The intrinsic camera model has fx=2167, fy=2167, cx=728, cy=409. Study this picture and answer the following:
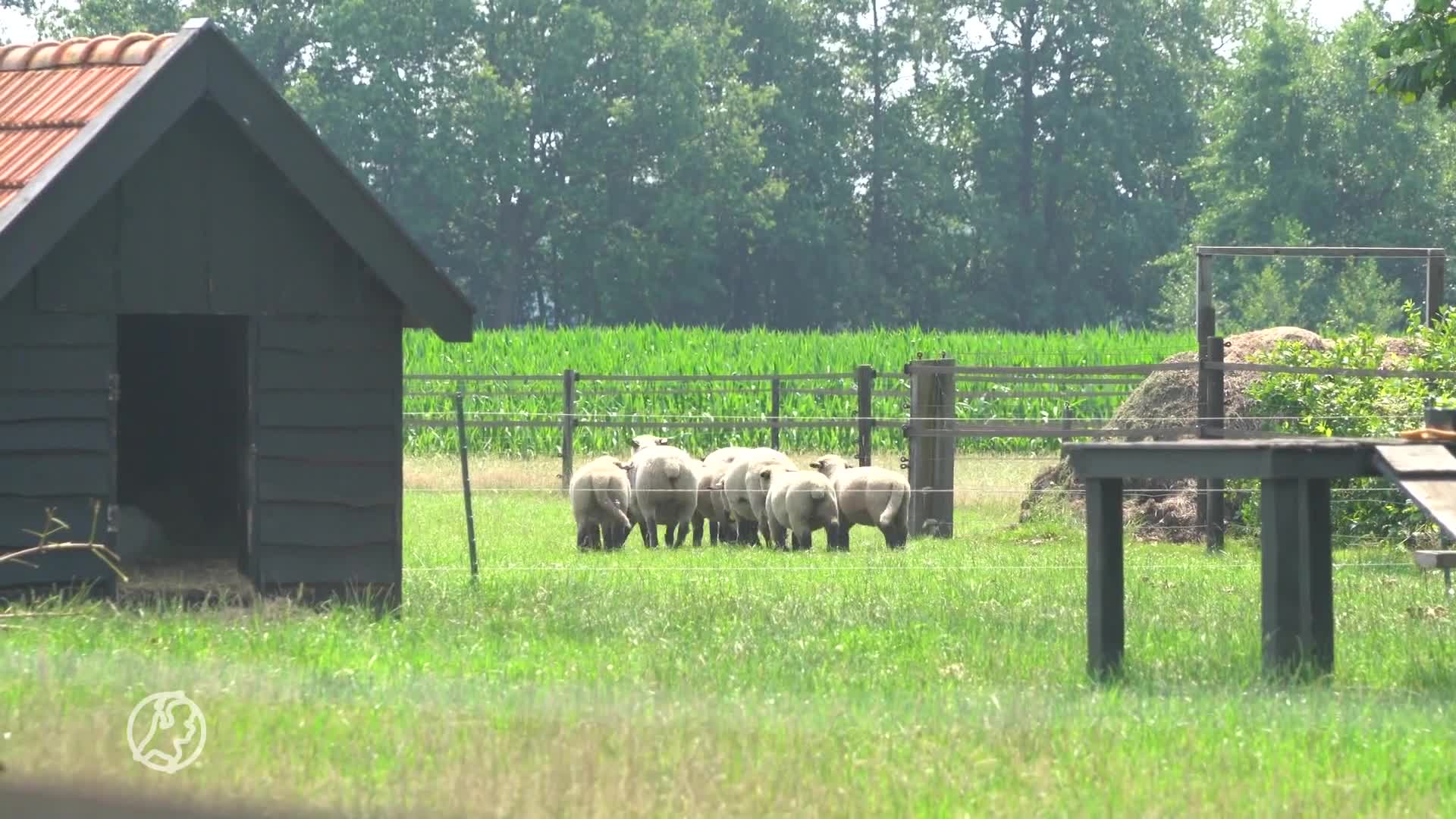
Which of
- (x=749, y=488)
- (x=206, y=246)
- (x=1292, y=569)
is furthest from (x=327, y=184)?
(x=749, y=488)

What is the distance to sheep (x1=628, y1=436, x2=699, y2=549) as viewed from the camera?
2131cm

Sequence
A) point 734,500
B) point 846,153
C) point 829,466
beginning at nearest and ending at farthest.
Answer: point 734,500
point 829,466
point 846,153

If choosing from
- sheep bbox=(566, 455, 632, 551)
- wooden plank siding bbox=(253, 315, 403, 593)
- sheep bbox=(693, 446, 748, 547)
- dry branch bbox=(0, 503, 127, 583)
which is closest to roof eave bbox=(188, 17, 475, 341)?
wooden plank siding bbox=(253, 315, 403, 593)

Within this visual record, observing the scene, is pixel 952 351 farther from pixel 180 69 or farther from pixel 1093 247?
pixel 180 69

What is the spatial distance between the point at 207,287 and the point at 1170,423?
11979mm

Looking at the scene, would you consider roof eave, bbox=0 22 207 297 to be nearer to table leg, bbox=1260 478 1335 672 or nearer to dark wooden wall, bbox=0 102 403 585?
dark wooden wall, bbox=0 102 403 585

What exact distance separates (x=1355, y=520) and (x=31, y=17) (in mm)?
67492

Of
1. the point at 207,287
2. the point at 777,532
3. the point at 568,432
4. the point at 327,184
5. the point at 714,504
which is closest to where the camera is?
the point at 207,287

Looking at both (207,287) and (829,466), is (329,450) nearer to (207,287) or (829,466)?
(207,287)

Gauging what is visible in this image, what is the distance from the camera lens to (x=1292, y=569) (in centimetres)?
1030

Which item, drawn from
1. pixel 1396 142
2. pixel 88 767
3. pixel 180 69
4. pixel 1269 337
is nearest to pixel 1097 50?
pixel 1396 142

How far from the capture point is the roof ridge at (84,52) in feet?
42.8

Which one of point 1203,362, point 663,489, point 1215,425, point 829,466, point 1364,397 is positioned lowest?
point 663,489

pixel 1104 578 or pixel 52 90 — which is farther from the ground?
pixel 52 90
